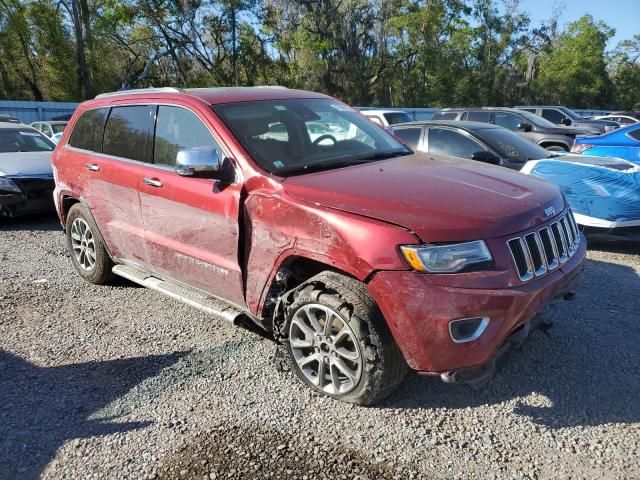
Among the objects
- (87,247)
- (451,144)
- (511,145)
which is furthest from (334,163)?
(511,145)

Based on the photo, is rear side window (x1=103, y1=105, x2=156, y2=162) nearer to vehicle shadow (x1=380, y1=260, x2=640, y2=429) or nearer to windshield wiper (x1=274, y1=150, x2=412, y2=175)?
windshield wiper (x1=274, y1=150, x2=412, y2=175)

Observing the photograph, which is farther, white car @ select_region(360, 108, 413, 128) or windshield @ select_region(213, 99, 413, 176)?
white car @ select_region(360, 108, 413, 128)

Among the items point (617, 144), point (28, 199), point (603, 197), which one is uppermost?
point (617, 144)

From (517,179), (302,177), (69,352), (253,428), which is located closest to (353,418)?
(253,428)

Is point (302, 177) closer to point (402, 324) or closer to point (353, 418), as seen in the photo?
point (402, 324)

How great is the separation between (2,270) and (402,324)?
517 cm

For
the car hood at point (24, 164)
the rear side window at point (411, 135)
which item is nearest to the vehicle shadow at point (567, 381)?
the rear side window at point (411, 135)

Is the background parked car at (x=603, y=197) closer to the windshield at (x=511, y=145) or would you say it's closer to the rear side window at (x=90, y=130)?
the windshield at (x=511, y=145)

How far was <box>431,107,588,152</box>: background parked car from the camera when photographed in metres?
12.2

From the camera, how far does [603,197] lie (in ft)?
19.3

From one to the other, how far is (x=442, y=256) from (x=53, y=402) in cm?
256

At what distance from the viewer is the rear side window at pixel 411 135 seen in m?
8.16

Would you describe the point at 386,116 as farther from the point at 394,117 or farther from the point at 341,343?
the point at 341,343

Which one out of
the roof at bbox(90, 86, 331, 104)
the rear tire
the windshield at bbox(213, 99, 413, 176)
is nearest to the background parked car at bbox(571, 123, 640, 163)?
the windshield at bbox(213, 99, 413, 176)
